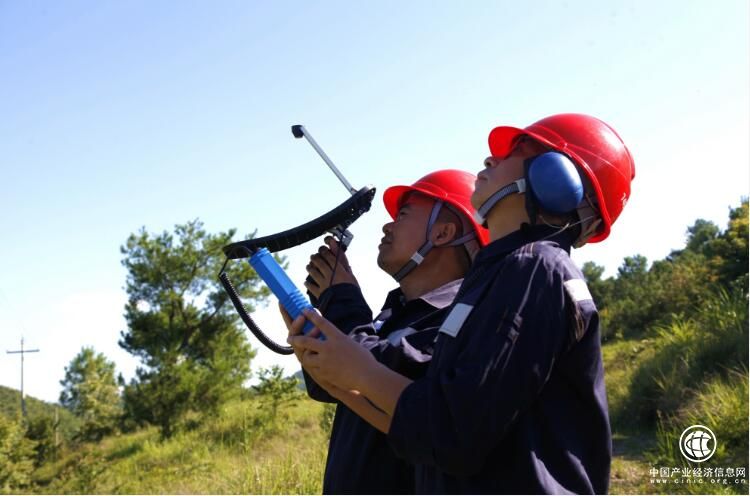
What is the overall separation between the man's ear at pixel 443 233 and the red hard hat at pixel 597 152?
0.92m

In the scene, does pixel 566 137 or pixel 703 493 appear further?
pixel 703 493

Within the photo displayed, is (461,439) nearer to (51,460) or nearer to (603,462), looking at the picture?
(603,462)

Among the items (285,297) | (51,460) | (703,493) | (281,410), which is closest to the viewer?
(285,297)

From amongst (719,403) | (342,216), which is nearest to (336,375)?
(342,216)

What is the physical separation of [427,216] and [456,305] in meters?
1.55

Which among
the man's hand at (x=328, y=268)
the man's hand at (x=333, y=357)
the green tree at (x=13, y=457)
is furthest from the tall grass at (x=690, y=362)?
the green tree at (x=13, y=457)

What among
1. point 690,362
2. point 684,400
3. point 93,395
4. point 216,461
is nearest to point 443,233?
point 684,400

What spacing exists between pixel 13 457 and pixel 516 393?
16022mm

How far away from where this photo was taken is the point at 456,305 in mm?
1959

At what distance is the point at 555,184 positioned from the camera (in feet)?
6.97

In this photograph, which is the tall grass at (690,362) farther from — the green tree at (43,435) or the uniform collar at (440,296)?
the green tree at (43,435)

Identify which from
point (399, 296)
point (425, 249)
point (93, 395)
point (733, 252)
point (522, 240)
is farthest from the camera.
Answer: point (93, 395)

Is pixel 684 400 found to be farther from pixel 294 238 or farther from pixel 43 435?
pixel 43 435

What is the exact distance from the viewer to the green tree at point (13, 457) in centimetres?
1397
